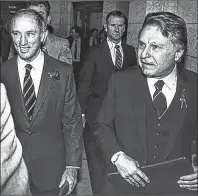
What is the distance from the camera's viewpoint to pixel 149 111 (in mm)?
2443

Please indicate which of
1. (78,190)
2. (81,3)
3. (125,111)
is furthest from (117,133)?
(81,3)

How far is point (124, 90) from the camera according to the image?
2467 mm

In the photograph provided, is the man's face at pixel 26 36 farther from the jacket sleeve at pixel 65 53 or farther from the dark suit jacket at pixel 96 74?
the dark suit jacket at pixel 96 74

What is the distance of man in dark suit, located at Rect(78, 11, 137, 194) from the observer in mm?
2672

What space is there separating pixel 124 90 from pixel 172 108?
1.00ft

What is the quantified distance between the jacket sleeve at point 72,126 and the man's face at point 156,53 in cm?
48

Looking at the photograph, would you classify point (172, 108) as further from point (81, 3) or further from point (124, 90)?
point (81, 3)

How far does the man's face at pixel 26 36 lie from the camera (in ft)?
8.04

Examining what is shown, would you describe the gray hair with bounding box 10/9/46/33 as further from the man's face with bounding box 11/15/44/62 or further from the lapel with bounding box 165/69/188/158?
the lapel with bounding box 165/69/188/158

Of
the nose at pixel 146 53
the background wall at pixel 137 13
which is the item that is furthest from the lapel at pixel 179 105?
the nose at pixel 146 53

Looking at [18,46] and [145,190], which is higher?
[18,46]

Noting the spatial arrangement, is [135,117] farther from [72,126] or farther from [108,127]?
[72,126]

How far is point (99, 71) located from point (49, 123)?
1.58 feet

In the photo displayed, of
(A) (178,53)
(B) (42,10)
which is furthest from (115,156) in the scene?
(B) (42,10)
